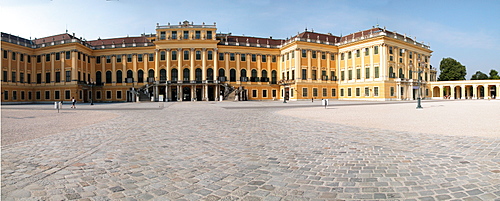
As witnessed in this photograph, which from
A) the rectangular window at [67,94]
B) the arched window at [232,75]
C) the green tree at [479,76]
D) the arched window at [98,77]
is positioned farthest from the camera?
the green tree at [479,76]

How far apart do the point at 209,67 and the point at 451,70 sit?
7531cm

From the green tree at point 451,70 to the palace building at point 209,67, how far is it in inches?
984

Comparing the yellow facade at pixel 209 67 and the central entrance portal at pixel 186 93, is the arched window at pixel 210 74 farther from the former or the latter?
the central entrance portal at pixel 186 93

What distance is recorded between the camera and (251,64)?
6241cm

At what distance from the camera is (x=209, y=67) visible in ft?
195

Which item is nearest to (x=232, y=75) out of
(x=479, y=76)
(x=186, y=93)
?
(x=186, y=93)

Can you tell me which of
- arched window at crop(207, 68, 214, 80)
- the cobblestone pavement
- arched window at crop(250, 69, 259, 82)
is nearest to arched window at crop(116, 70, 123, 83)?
arched window at crop(207, 68, 214, 80)

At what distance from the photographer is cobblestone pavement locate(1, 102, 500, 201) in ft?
11.2

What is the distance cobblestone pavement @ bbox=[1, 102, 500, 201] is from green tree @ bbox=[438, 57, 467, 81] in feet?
304

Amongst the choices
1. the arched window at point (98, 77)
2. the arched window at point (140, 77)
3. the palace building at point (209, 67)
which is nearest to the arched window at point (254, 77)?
the palace building at point (209, 67)

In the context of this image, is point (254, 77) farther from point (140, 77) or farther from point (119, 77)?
point (119, 77)

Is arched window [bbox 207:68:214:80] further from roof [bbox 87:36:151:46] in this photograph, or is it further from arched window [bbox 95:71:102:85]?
arched window [bbox 95:71:102:85]

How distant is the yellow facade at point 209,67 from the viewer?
5362 cm

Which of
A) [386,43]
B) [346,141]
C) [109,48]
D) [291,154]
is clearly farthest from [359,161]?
[109,48]
